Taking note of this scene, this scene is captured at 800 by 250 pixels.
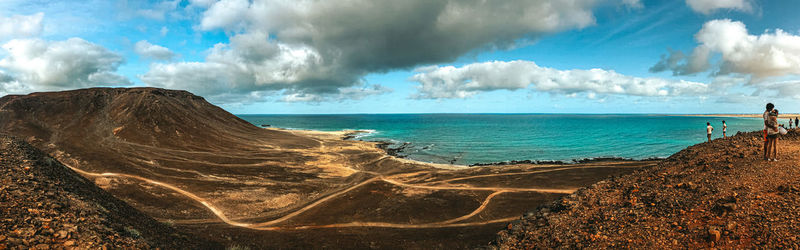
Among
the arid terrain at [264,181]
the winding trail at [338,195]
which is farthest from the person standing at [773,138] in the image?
the winding trail at [338,195]

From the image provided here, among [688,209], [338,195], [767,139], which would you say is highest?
[767,139]

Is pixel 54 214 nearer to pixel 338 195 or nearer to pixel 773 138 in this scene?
pixel 338 195

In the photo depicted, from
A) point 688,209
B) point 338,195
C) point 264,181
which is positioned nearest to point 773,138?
point 688,209

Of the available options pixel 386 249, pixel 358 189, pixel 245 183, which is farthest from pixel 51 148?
pixel 386 249

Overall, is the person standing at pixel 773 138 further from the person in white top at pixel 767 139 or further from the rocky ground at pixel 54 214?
the rocky ground at pixel 54 214

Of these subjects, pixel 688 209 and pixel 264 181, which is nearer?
pixel 688 209
